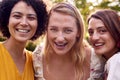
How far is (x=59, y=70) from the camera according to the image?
14.3 ft

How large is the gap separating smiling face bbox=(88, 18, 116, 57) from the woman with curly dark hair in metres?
0.64

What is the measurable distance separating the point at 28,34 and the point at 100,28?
79 centimetres

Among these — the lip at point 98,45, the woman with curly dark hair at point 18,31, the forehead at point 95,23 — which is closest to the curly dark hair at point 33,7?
the woman with curly dark hair at point 18,31

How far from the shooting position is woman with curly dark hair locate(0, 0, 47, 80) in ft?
12.8

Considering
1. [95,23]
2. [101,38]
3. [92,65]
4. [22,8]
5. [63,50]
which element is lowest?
[92,65]

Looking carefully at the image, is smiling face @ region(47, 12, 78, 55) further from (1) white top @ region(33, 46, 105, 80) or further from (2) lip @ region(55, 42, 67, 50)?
(1) white top @ region(33, 46, 105, 80)

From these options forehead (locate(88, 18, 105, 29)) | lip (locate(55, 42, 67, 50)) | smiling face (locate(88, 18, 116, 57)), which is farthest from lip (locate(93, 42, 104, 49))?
lip (locate(55, 42, 67, 50))

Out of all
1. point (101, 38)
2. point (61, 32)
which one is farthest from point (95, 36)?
point (61, 32)

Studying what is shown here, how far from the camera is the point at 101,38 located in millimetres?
3816

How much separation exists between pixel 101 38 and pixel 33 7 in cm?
83

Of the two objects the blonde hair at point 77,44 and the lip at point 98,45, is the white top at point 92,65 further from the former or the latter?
the lip at point 98,45

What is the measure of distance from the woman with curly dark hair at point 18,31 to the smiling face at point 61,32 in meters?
0.18

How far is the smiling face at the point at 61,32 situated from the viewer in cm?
397

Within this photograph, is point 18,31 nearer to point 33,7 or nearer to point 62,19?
point 33,7
